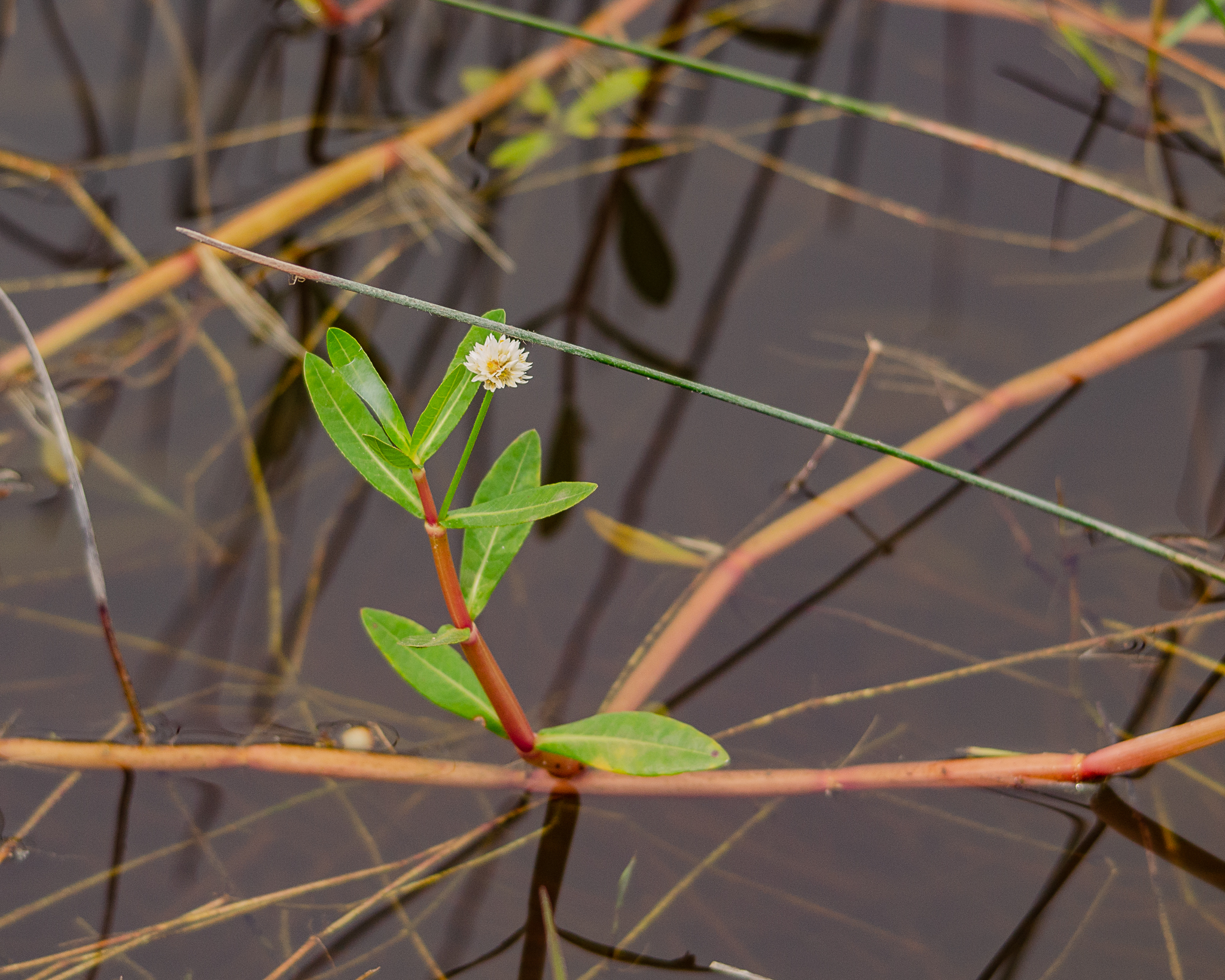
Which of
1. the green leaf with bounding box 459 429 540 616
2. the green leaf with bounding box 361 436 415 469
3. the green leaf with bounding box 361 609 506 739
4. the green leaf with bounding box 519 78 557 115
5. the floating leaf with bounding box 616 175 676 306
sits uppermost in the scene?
the green leaf with bounding box 519 78 557 115

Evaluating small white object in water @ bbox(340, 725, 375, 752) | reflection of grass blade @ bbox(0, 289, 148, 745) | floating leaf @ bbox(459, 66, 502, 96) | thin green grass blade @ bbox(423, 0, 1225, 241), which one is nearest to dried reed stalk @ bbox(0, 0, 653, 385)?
floating leaf @ bbox(459, 66, 502, 96)

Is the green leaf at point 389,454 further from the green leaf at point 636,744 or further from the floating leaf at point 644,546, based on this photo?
the floating leaf at point 644,546

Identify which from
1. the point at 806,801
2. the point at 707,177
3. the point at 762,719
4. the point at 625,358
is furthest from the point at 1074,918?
the point at 707,177

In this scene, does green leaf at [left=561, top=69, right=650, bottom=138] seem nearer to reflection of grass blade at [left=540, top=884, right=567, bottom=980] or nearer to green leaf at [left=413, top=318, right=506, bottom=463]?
green leaf at [left=413, top=318, right=506, bottom=463]

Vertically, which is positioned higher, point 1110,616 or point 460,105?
point 460,105

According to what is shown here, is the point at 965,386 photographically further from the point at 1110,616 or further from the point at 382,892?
the point at 382,892
